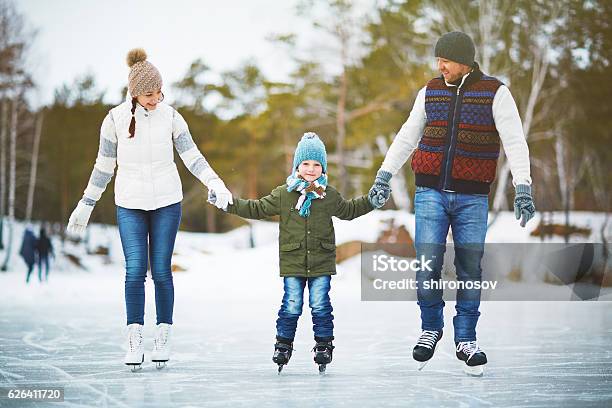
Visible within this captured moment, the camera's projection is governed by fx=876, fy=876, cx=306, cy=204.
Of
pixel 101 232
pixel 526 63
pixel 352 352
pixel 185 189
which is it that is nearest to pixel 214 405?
pixel 352 352

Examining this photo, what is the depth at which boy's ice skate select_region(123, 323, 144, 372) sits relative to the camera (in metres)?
3.83

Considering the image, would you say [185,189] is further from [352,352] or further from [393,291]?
[352,352]

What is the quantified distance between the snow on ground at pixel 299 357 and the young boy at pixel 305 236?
0.73 ft

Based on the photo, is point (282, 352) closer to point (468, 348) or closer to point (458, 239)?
point (468, 348)

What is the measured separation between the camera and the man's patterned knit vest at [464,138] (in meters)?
3.69

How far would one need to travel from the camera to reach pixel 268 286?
1206cm

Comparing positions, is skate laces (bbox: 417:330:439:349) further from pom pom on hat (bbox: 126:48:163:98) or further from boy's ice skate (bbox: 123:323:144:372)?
pom pom on hat (bbox: 126:48:163:98)

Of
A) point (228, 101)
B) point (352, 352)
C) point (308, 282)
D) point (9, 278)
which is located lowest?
point (9, 278)

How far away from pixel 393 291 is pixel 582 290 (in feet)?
7.51

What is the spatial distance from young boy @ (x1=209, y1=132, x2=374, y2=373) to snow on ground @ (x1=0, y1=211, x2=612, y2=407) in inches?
8.8

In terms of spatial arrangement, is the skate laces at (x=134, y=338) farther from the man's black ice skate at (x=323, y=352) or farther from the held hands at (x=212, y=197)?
the man's black ice skate at (x=323, y=352)

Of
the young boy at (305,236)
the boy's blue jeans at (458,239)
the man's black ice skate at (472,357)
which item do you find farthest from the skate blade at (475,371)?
the young boy at (305,236)

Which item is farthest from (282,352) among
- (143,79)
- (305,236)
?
(143,79)

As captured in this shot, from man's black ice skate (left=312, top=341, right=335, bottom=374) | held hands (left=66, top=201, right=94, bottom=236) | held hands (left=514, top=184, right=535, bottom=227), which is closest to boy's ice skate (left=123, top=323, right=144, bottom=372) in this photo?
held hands (left=66, top=201, right=94, bottom=236)
